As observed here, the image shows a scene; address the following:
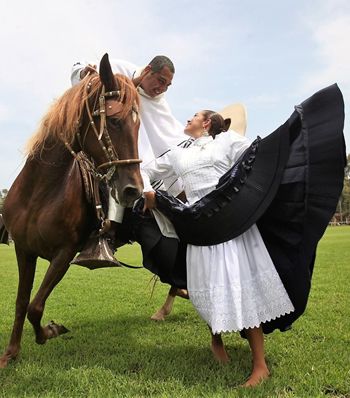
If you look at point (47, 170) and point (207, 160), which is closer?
point (207, 160)

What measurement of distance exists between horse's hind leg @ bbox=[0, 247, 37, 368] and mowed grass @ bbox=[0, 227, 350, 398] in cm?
16

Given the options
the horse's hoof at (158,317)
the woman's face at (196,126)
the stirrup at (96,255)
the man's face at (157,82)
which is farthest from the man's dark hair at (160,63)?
the horse's hoof at (158,317)

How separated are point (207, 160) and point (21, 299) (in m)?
2.40

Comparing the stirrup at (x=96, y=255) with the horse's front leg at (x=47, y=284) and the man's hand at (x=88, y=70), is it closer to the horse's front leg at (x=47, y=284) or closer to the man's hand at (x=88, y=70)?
the horse's front leg at (x=47, y=284)

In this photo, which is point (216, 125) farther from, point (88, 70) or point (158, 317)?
point (158, 317)

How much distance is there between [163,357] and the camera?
15.2 ft

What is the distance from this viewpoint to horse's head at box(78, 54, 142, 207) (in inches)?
139

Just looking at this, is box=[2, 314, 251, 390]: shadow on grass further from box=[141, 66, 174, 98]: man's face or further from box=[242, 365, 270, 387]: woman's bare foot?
box=[141, 66, 174, 98]: man's face

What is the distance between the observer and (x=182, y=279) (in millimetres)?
4457

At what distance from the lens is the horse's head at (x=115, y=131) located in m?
3.53

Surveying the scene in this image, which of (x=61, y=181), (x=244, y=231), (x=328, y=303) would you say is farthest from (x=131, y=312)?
(x=244, y=231)

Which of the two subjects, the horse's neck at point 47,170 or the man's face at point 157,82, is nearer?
the horse's neck at point 47,170

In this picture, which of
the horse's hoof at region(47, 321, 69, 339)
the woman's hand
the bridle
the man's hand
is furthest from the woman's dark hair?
the horse's hoof at region(47, 321, 69, 339)

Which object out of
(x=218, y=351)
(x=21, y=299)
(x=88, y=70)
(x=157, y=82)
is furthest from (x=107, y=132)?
(x=218, y=351)
